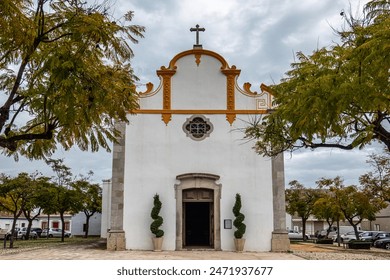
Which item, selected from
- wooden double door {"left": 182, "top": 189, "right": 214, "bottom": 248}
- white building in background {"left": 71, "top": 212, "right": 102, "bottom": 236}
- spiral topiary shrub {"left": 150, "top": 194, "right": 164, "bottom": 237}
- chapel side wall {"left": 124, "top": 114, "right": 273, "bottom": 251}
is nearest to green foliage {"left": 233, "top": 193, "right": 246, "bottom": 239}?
chapel side wall {"left": 124, "top": 114, "right": 273, "bottom": 251}

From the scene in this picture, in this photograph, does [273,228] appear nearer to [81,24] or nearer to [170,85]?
[170,85]

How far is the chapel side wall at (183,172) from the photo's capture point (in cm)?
1731

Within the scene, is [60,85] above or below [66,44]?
below

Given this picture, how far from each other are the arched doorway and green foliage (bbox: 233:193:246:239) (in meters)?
0.74

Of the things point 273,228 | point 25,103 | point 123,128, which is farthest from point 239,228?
point 25,103

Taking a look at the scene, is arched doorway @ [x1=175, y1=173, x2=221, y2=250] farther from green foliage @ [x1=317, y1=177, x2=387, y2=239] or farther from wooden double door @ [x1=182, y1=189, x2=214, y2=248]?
green foliage @ [x1=317, y1=177, x2=387, y2=239]

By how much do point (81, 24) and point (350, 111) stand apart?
5.82m

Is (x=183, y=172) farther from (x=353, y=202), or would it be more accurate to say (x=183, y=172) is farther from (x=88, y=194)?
(x=88, y=194)

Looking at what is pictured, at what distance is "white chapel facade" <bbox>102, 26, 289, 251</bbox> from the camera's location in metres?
17.3

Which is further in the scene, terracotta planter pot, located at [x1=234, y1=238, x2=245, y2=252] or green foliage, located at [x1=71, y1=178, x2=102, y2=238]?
green foliage, located at [x1=71, y1=178, x2=102, y2=238]

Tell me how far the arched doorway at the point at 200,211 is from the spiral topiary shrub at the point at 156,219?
0.74 metres

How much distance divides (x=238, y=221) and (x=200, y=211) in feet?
7.13

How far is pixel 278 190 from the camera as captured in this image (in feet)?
57.3

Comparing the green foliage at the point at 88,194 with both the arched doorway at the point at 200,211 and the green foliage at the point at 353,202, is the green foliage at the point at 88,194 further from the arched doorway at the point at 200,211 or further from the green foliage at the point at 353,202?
the green foliage at the point at 353,202
